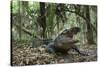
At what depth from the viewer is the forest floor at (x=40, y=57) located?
2848mm

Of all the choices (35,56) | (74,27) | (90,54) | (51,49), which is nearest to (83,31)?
(74,27)

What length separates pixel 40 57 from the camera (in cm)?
297

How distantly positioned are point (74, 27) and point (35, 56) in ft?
2.49

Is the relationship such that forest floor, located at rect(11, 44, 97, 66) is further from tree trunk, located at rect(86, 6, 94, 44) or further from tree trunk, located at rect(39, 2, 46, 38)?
tree trunk, located at rect(39, 2, 46, 38)

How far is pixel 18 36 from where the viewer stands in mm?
2867

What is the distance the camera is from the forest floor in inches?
112

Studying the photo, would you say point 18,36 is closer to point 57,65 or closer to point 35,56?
point 35,56

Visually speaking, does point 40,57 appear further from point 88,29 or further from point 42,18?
point 88,29

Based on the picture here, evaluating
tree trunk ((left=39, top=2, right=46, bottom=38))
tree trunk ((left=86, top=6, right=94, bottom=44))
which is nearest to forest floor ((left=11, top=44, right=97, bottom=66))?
tree trunk ((left=86, top=6, right=94, bottom=44))

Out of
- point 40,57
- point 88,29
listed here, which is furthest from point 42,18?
point 88,29

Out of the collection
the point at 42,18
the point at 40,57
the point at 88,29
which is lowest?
the point at 40,57

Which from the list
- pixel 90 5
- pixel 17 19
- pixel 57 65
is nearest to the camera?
pixel 17 19

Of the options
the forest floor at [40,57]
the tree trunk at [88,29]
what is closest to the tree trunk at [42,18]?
the forest floor at [40,57]

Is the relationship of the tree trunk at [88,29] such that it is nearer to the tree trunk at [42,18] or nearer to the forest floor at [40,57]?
the forest floor at [40,57]
